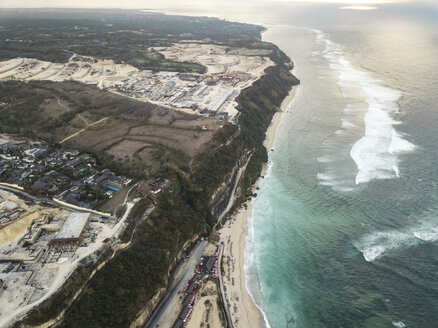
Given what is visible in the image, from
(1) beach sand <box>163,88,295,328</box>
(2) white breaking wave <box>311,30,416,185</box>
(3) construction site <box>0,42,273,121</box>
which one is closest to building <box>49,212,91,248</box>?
(1) beach sand <box>163,88,295,328</box>

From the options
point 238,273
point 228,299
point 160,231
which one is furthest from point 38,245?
point 238,273

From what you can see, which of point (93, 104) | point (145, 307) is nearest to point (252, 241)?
point (145, 307)

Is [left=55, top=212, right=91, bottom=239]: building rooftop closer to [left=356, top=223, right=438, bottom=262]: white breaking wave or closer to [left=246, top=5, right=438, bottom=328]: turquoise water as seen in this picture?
[left=246, top=5, right=438, bottom=328]: turquoise water

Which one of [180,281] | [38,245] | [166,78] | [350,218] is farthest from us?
[166,78]

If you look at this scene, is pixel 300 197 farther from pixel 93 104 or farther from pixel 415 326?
pixel 93 104

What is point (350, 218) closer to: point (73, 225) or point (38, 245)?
point (73, 225)

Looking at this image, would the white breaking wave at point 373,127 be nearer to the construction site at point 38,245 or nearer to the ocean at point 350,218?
the ocean at point 350,218

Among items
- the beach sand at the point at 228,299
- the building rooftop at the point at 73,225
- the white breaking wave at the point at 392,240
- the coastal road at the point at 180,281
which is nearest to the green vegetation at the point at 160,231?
the coastal road at the point at 180,281
